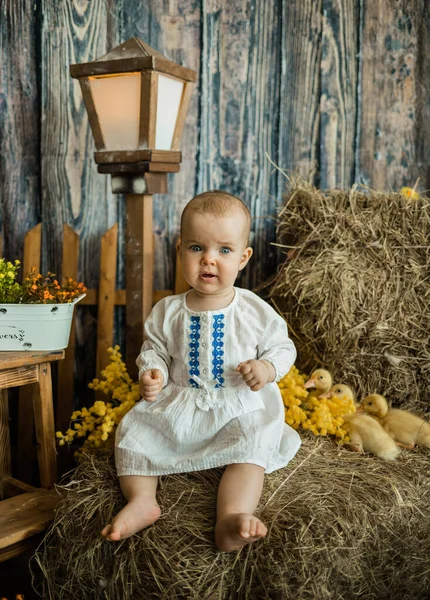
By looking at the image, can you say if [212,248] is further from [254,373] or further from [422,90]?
[422,90]

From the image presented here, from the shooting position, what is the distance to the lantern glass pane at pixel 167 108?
227cm

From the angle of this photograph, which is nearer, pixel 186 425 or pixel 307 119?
pixel 186 425

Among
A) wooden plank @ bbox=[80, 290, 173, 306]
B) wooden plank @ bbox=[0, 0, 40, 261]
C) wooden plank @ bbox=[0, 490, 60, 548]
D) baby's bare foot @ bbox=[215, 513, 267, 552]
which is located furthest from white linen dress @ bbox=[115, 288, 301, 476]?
wooden plank @ bbox=[0, 0, 40, 261]

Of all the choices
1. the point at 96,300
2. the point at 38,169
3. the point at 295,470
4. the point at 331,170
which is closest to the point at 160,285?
the point at 96,300

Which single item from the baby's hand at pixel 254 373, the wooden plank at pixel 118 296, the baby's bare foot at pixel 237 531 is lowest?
Answer: the baby's bare foot at pixel 237 531

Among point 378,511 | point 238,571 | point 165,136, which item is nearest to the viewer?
point 238,571

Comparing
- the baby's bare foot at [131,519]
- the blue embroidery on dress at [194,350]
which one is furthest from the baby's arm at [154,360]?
the baby's bare foot at [131,519]

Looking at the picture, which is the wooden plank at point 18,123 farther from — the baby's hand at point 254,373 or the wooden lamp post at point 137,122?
the baby's hand at point 254,373

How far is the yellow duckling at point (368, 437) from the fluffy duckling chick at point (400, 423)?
68 mm

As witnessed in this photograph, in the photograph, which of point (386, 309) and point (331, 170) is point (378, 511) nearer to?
point (386, 309)

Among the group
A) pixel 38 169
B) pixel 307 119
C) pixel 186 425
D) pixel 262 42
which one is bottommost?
pixel 186 425

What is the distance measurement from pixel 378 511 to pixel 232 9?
226cm

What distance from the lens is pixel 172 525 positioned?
173cm

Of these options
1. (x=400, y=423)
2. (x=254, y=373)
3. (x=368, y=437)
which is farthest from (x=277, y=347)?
(x=400, y=423)
